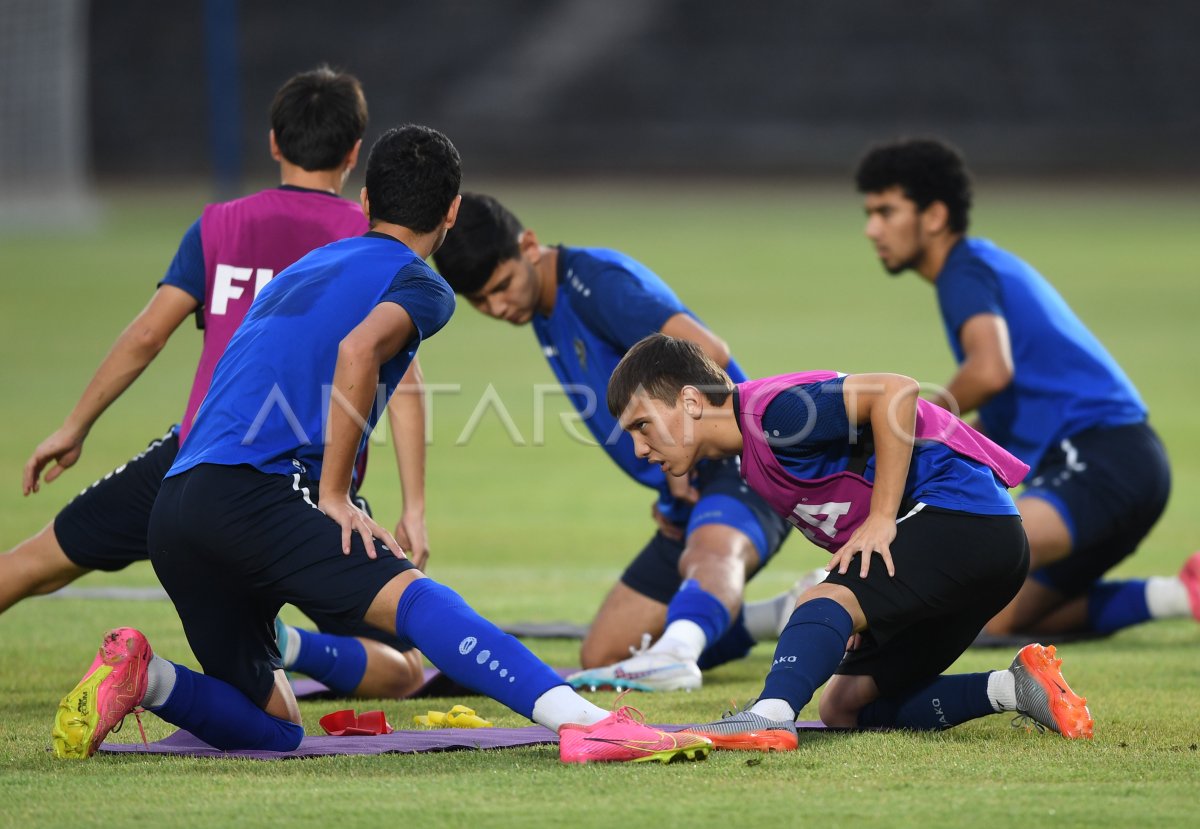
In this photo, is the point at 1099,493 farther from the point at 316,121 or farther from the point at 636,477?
the point at 316,121

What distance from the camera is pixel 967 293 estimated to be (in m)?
6.57

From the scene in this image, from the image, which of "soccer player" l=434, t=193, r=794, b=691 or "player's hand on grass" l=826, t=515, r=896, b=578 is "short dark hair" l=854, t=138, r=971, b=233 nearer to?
"soccer player" l=434, t=193, r=794, b=691

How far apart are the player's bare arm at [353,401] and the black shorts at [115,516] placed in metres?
1.21

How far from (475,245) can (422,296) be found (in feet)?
5.14

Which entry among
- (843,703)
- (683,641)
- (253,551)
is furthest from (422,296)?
(683,641)

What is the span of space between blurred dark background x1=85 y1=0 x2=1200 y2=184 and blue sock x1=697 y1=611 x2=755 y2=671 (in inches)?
1270

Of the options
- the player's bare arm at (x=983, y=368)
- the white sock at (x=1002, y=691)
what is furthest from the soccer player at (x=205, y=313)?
the player's bare arm at (x=983, y=368)

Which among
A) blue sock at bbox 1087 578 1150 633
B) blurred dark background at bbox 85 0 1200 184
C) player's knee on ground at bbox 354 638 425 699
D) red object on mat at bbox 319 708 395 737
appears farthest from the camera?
blurred dark background at bbox 85 0 1200 184

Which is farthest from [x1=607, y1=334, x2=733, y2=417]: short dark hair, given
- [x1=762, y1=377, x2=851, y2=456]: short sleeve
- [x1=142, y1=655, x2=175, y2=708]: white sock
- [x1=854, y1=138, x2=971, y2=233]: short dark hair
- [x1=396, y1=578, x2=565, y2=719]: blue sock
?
[x1=854, y1=138, x2=971, y2=233]: short dark hair

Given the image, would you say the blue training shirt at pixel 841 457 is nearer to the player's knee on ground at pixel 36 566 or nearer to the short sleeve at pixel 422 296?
the short sleeve at pixel 422 296

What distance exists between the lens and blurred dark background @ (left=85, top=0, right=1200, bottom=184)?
39375 mm

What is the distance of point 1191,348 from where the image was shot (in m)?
16.5

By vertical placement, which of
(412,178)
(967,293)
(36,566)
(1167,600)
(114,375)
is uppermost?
(412,178)

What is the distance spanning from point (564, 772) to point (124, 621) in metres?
3.21
